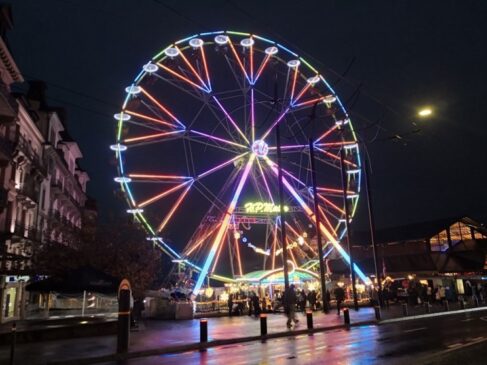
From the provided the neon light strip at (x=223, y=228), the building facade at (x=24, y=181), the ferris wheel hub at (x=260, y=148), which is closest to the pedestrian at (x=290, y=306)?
the neon light strip at (x=223, y=228)

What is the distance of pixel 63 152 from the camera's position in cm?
4738

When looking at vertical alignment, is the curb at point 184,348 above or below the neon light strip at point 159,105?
below

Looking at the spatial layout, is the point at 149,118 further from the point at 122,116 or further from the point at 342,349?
the point at 342,349

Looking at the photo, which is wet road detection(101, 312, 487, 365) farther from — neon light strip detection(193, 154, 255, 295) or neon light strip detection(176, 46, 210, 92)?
neon light strip detection(176, 46, 210, 92)

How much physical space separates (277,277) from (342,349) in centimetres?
2661

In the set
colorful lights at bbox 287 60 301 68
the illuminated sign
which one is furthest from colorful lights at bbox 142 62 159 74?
the illuminated sign

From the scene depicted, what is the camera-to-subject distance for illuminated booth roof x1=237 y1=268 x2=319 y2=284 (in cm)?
3969

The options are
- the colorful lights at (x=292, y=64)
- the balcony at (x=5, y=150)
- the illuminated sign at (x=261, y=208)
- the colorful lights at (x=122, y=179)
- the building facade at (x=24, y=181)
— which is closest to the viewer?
the balcony at (x=5, y=150)

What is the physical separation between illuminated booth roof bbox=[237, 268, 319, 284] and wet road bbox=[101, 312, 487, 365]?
21.0m

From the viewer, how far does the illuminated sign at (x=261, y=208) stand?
39531 mm

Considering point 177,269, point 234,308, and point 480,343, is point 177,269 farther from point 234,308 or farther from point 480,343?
point 480,343

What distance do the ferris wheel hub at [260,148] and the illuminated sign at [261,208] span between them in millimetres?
6735

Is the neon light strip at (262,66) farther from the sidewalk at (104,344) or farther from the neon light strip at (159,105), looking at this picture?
the sidewalk at (104,344)

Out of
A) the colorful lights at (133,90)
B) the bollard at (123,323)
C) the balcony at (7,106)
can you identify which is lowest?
the bollard at (123,323)
